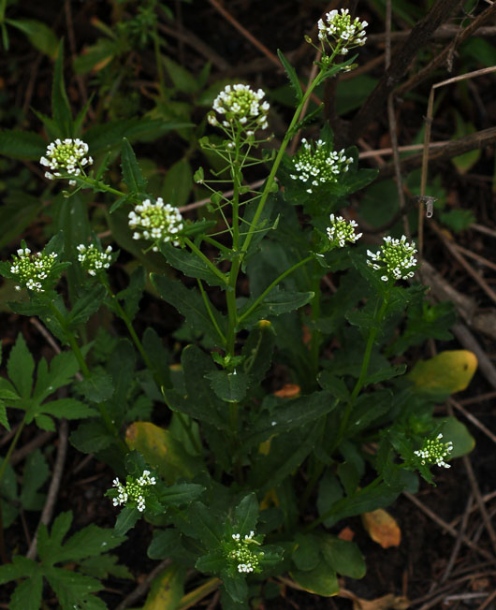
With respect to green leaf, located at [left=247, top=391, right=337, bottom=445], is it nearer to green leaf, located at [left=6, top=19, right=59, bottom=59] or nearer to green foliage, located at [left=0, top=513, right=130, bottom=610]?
green foliage, located at [left=0, top=513, right=130, bottom=610]

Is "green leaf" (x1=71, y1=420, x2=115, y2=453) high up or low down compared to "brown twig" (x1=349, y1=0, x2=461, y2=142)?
down

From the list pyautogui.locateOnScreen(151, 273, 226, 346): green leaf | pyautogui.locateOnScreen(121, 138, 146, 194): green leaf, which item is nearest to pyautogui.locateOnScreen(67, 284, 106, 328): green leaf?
pyautogui.locateOnScreen(151, 273, 226, 346): green leaf

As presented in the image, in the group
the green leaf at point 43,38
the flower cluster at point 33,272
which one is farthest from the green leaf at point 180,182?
the flower cluster at point 33,272

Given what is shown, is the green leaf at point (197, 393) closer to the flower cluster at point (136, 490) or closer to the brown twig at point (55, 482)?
the flower cluster at point (136, 490)

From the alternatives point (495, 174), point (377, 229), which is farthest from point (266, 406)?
point (495, 174)

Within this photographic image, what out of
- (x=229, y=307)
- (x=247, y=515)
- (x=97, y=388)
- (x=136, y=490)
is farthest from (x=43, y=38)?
(x=247, y=515)
